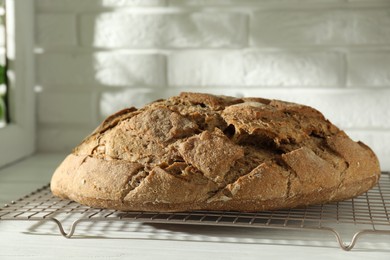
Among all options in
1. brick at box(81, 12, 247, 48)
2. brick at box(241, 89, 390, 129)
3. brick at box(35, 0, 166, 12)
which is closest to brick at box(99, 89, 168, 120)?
brick at box(81, 12, 247, 48)

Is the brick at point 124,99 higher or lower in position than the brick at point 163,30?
lower

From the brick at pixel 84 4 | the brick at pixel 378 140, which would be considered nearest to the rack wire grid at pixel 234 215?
the brick at pixel 378 140

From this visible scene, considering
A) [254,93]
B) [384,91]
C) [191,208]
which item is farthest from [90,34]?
[191,208]

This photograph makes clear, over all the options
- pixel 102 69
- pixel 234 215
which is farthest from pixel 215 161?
pixel 102 69

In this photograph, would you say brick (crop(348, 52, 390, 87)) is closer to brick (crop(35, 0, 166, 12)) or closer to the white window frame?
brick (crop(35, 0, 166, 12))

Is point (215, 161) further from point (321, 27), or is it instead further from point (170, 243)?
point (321, 27)

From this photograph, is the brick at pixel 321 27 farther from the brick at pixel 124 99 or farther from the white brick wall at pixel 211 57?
the brick at pixel 124 99

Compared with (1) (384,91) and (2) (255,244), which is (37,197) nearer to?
(2) (255,244)
